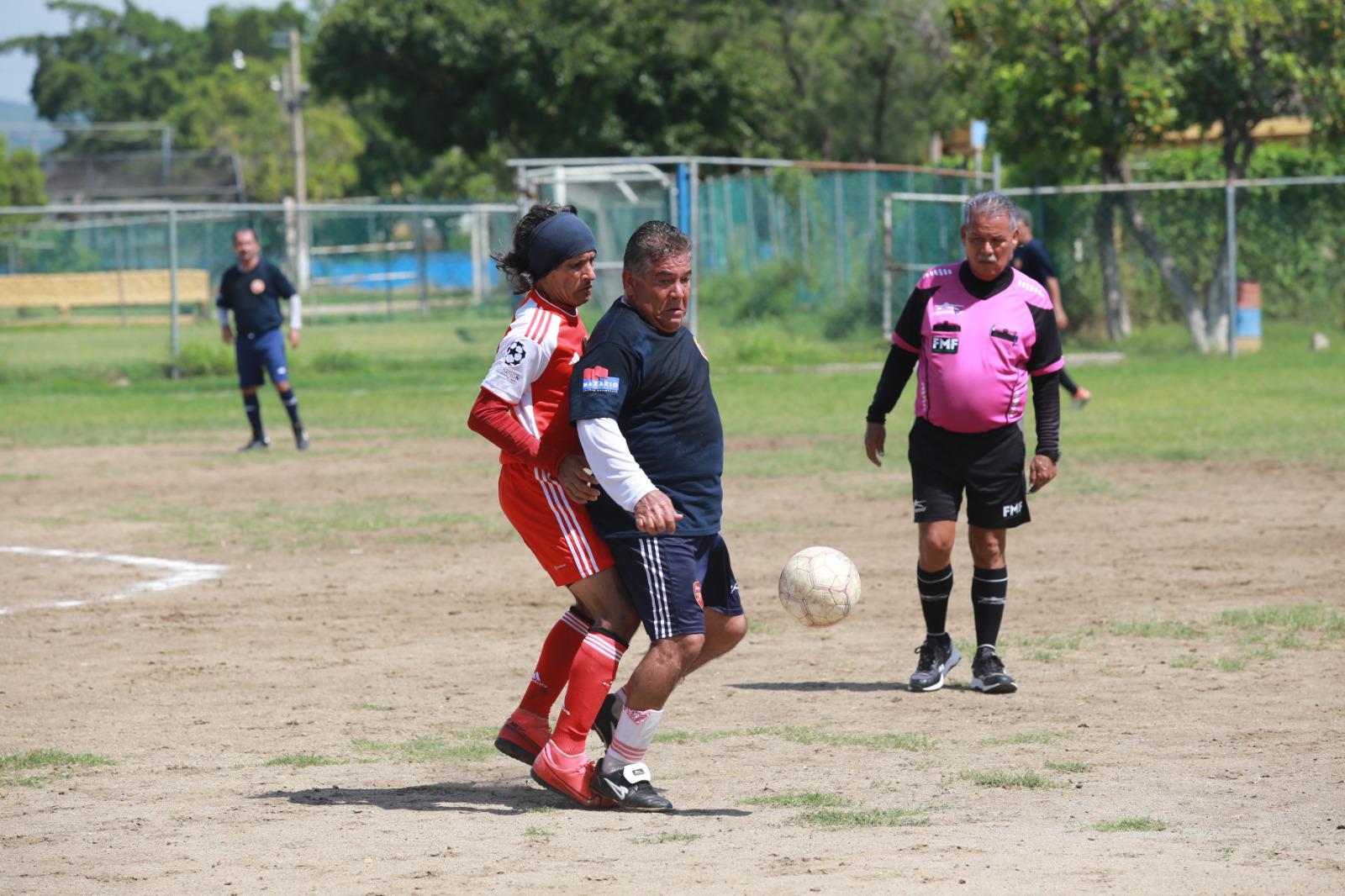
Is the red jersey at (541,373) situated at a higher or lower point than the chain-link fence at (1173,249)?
lower

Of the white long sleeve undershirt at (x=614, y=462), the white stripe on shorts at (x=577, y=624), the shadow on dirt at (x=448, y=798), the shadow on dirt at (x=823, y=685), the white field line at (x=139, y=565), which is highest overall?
the white long sleeve undershirt at (x=614, y=462)

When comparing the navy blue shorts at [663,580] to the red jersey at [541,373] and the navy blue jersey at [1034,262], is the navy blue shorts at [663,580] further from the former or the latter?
the navy blue jersey at [1034,262]

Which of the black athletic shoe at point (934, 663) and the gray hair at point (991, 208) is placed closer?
the gray hair at point (991, 208)

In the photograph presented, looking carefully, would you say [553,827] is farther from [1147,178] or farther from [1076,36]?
[1147,178]

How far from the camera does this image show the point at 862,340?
84.5ft

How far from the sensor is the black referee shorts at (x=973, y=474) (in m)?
7.20

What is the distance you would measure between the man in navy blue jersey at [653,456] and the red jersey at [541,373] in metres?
0.16

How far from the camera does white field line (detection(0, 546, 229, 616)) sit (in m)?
9.44

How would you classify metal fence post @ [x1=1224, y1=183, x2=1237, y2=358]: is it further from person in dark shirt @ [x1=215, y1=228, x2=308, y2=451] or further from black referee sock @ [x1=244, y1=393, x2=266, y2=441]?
black referee sock @ [x1=244, y1=393, x2=266, y2=441]

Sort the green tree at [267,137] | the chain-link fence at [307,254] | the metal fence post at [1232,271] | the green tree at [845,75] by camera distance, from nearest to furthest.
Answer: the metal fence post at [1232,271] → the chain-link fence at [307,254] → the green tree at [845,75] → the green tree at [267,137]

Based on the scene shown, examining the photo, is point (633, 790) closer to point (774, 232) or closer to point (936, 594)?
point (936, 594)

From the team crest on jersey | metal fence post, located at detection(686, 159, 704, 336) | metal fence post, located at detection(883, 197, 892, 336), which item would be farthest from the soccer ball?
metal fence post, located at detection(883, 197, 892, 336)

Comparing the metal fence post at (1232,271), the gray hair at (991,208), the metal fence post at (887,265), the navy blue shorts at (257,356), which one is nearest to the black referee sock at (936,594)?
the gray hair at (991,208)

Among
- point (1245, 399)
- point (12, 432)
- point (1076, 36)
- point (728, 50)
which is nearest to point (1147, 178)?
point (1076, 36)
